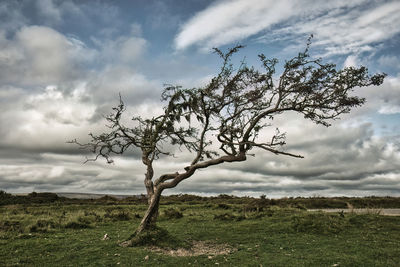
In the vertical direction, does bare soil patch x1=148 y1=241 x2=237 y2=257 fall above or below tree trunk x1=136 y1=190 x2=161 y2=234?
below

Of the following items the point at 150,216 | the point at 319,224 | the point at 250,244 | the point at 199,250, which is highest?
the point at 150,216

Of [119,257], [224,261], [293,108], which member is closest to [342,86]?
[293,108]

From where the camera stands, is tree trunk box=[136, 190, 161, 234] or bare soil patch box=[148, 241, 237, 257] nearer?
bare soil patch box=[148, 241, 237, 257]

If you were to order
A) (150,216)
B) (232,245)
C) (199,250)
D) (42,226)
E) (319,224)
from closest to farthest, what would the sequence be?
(199,250)
(232,245)
(150,216)
(319,224)
(42,226)

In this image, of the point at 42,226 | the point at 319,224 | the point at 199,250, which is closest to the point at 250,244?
the point at 199,250

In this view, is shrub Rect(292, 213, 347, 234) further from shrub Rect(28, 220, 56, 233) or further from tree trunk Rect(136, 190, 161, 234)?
shrub Rect(28, 220, 56, 233)

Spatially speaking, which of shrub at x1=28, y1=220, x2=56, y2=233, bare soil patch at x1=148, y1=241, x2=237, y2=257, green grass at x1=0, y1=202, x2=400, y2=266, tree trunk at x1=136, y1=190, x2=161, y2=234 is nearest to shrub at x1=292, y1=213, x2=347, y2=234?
green grass at x1=0, y1=202, x2=400, y2=266

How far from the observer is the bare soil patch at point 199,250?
13.4 m

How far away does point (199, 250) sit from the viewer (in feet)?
46.8

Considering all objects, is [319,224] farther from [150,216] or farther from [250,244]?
[150,216]

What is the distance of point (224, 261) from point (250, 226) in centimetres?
843

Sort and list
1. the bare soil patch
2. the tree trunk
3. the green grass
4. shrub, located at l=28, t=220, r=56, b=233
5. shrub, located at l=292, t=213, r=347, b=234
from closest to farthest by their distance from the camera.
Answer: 1. the green grass
2. the bare soil patch
3. the tree trunk
4. shrub, located at l=292, t=213, r=347, b=234
5. shrub, located at l=28, t=220, r=56, b=233

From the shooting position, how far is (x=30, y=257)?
13.2 metres

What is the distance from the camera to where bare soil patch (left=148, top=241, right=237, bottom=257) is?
13450 millimetres
